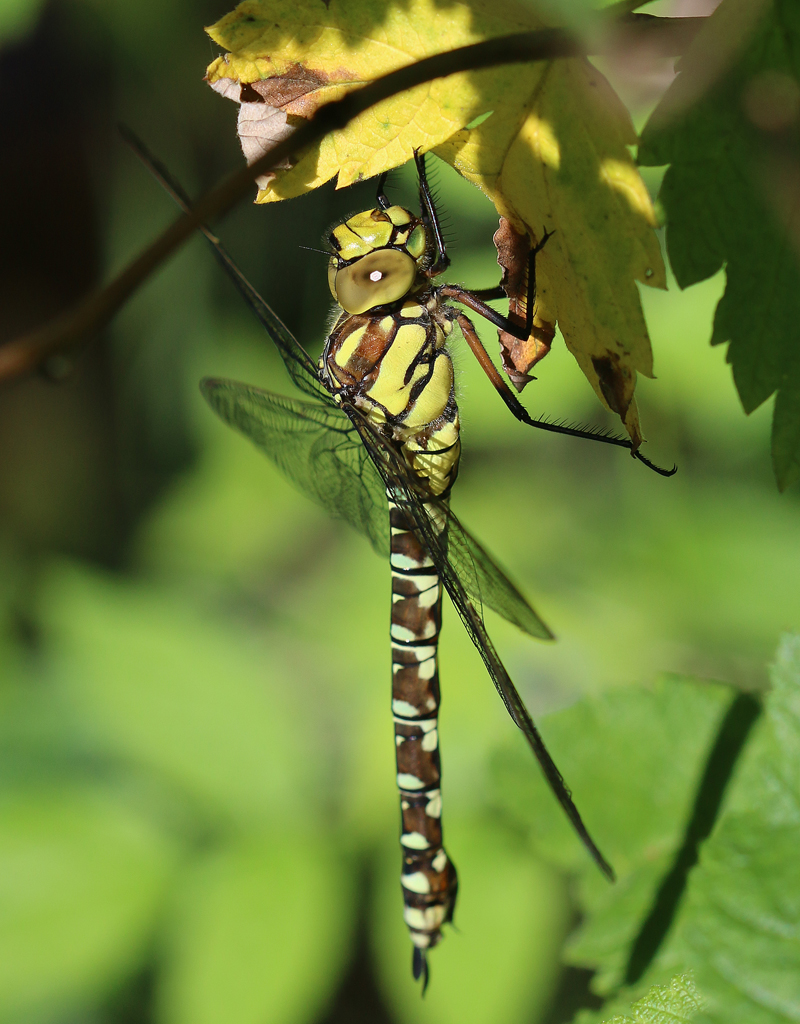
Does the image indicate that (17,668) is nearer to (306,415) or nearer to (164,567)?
(164,567)

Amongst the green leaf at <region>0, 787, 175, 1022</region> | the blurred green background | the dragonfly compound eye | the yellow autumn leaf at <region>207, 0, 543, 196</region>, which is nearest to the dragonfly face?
the dragonfly compound eye

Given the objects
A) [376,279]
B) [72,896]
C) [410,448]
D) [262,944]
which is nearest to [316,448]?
[410,448]

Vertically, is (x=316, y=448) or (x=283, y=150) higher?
(x=283, y=150)

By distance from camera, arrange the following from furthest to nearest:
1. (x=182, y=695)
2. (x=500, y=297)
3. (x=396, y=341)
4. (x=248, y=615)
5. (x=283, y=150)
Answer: (x=248, y=615) → (x=182, y=695) → (x=396, y=341) → (x=500, y=297) → (x=283, y=150)

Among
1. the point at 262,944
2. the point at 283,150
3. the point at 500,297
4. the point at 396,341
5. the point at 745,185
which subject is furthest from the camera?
the point at 262,944

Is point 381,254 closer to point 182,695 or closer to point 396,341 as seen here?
point 396,341

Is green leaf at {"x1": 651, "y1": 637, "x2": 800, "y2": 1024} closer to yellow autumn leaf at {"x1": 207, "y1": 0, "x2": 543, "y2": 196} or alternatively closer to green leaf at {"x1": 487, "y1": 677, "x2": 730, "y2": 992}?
green leaf at {"x1": 487, "y1": 677, "x2": 730, "y2": 992}
